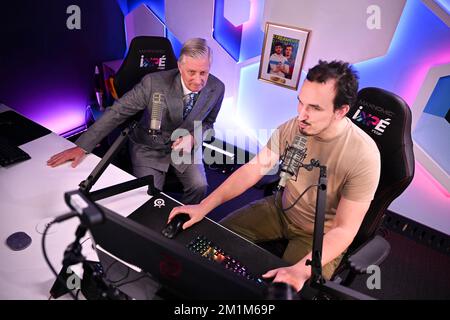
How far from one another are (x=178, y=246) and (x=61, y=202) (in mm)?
944

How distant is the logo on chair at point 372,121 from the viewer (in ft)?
4.84

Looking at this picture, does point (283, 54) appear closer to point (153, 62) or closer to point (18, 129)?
point (153, 62)

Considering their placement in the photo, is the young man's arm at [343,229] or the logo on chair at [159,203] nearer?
the young man's arm at [343,229]

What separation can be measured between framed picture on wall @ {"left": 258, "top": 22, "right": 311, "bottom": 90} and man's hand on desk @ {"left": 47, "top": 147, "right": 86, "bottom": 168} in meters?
1.78

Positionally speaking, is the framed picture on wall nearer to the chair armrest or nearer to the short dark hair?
the short dark hair

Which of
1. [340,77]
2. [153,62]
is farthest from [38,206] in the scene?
[340,77]

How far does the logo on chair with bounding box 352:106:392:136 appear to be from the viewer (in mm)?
1475

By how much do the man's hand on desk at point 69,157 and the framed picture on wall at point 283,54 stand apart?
1.78 metres

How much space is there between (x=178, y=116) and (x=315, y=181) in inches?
39.9

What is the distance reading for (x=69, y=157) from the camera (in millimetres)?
1710

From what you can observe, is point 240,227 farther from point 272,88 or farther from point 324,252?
point 272,88

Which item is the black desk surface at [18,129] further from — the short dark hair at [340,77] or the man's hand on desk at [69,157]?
the short dark hair at [340,77]

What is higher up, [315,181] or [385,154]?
[385,154]

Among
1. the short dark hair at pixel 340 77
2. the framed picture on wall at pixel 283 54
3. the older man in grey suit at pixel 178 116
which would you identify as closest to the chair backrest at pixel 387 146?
the short dark hair at pixel 340 77
